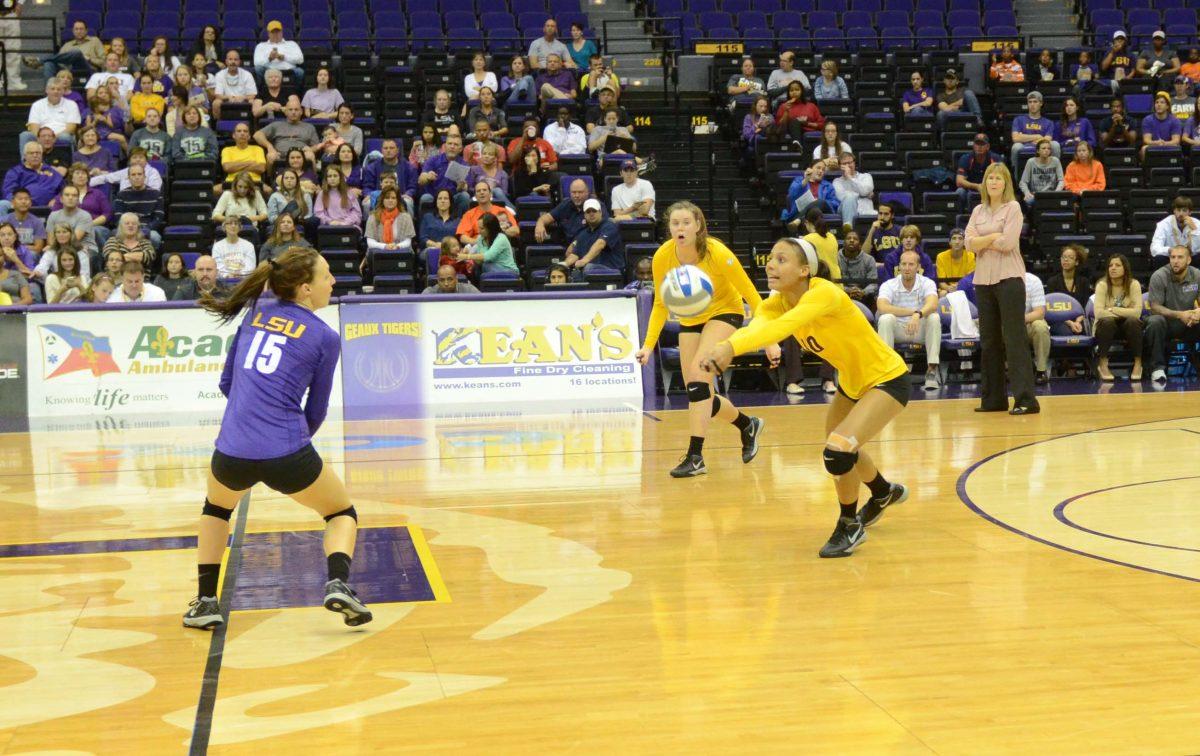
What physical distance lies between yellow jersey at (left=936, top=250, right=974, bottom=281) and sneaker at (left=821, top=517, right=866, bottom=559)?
391 inches

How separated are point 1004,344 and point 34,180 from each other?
11.3 metres

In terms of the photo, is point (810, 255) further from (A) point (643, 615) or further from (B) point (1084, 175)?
(B) point (1084, 175)

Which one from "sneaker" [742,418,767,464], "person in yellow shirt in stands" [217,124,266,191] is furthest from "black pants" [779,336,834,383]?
"person in yellow shirt in stands" [217,124,266,191]

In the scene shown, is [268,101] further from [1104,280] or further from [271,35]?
[1104,280]

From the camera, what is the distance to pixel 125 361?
44.1 ft

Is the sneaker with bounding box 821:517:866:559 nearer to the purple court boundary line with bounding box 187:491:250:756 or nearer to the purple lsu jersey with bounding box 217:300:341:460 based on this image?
the purple lsu jersey with bounding box 217:300:341:460

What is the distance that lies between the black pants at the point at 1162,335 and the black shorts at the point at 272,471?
11932 mm

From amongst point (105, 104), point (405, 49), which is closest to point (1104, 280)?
point (405, 49)

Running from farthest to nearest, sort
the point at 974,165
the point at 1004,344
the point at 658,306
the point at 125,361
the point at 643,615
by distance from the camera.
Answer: the point at 974,165, the point at 125,361, the point at 1004,344, the point at 658,306, the point at 643,615

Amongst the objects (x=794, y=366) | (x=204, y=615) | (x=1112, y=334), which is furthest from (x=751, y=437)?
(x=1112, y=334)

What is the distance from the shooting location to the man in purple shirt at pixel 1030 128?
19.0 metres

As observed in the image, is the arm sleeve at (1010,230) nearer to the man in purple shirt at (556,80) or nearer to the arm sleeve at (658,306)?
the arm sleeve at (658,306)

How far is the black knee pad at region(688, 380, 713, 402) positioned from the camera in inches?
353

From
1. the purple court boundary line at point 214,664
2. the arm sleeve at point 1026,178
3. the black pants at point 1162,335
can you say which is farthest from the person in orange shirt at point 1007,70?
the purple court boundary line at point 214,664
